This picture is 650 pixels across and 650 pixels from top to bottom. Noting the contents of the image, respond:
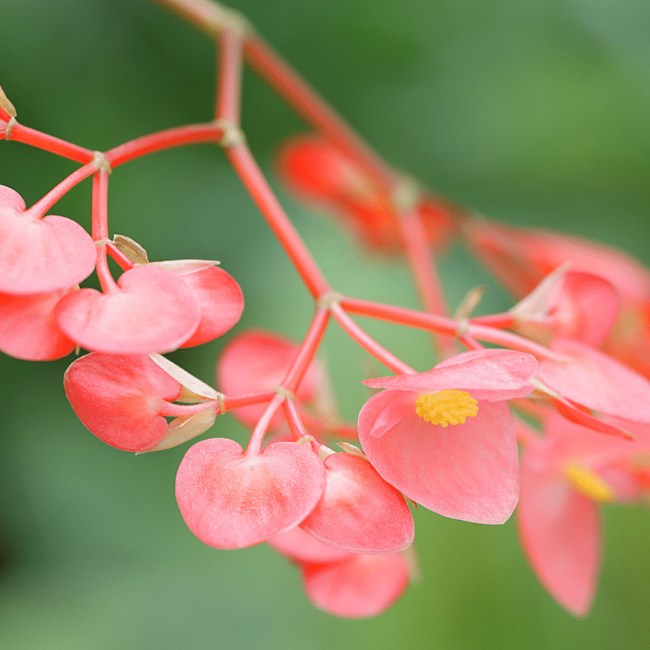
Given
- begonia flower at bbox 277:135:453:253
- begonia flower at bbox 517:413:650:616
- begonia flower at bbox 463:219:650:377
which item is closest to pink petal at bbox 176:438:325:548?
begonia flower at bbox 517:413:650:616

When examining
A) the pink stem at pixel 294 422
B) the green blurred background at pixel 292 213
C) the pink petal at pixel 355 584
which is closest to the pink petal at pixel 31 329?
Answer: the pink stem at pixel 294 422

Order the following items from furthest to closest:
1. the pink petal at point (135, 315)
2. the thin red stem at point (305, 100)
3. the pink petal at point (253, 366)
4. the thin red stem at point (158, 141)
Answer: the thin red stem at point (305, 100) < the pink petal at point (253, 366) < the thin red stem at point (158, 141) < the pink petal at point (135, 315)

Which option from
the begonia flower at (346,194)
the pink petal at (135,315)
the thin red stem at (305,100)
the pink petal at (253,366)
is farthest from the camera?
the begonia flower at (346,194)

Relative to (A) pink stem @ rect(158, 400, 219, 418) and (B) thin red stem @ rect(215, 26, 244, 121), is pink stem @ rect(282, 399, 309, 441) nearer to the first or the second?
(A) pink stem @ rect(158, 400, 219, 418)

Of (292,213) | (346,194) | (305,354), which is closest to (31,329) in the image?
(305,354)

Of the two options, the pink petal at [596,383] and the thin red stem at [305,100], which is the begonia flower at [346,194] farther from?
the pink petal at [596,383]

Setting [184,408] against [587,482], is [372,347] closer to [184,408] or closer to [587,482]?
[184,408]

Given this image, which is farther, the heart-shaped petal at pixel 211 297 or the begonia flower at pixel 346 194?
the begonia flower at pixel 346 194
